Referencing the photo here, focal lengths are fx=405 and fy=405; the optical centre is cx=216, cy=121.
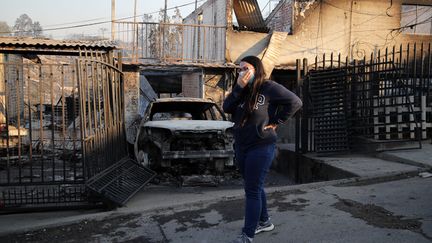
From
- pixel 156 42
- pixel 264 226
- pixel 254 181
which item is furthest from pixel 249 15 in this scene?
pixel 254 181

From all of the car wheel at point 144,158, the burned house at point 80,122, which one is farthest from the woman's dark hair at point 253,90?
the car wheel at point 144,158

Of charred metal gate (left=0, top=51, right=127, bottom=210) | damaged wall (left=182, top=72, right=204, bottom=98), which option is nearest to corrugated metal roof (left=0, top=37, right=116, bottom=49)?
charred metal gate (left=0, top=51, right=127, bottom=210)

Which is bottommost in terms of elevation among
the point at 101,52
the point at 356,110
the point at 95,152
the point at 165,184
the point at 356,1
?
the point at 165,184

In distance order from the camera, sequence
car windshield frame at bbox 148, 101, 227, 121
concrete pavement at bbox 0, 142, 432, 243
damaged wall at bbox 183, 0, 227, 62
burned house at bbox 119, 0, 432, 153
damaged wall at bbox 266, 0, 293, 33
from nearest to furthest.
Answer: concrete pavement at bbox 0, 142, 432, 243, burned house at bbox 119, 0, 432, 153, car windshield frame at bbox 148, 101, 227, 121, damaged wall at bbox 183, 0, 227, 62, damaged wall at bbox 266, 0, 293, 33

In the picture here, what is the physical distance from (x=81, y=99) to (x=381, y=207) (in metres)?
3.68

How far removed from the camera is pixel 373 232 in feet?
11.9

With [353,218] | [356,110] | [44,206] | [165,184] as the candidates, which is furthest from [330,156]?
[44,206]

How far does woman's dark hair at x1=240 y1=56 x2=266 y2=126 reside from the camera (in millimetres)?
3309

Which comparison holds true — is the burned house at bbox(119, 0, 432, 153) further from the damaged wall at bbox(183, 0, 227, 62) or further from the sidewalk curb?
the sidewalk curb

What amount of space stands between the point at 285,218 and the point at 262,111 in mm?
1433

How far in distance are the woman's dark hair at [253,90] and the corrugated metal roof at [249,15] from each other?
1272 cm

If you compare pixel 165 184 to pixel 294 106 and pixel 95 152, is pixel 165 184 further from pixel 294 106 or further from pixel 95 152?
pixel 294 106

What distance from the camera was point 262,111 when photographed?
10.9 feet

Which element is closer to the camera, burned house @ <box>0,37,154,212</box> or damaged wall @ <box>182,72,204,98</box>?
burned house @ <box>0,37,154,212</box>
